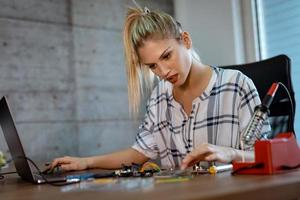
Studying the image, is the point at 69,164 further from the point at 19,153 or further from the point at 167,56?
the point at 167,56

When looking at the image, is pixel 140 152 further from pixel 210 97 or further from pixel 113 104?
pixel 113 104

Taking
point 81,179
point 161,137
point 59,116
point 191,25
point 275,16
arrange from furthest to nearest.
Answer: point 191,25
point 275,16
point 59,116
point 161,137
point 81,179

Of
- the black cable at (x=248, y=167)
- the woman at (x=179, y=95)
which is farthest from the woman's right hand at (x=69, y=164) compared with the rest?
the black cable at (x=248, y=167)

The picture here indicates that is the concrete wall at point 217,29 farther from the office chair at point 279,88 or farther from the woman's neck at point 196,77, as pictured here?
the woman's neck at point 196,77

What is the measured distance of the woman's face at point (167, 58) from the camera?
1449 millimetres

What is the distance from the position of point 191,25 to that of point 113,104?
90cm

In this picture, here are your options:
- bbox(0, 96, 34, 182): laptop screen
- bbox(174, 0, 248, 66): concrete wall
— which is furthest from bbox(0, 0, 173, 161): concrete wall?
bbox(0, 96, 34, 182): laptop screen

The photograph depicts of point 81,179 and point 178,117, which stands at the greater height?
point 178,117

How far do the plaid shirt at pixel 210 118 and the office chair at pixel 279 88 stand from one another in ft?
0.91

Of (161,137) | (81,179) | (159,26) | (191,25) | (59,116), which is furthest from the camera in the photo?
(191,25)

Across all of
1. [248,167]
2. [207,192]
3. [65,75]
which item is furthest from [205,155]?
[65,75]

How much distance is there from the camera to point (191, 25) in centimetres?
319

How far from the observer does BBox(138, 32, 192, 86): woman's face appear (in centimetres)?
145

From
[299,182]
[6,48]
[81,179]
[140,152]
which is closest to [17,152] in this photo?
→ [81,179]
